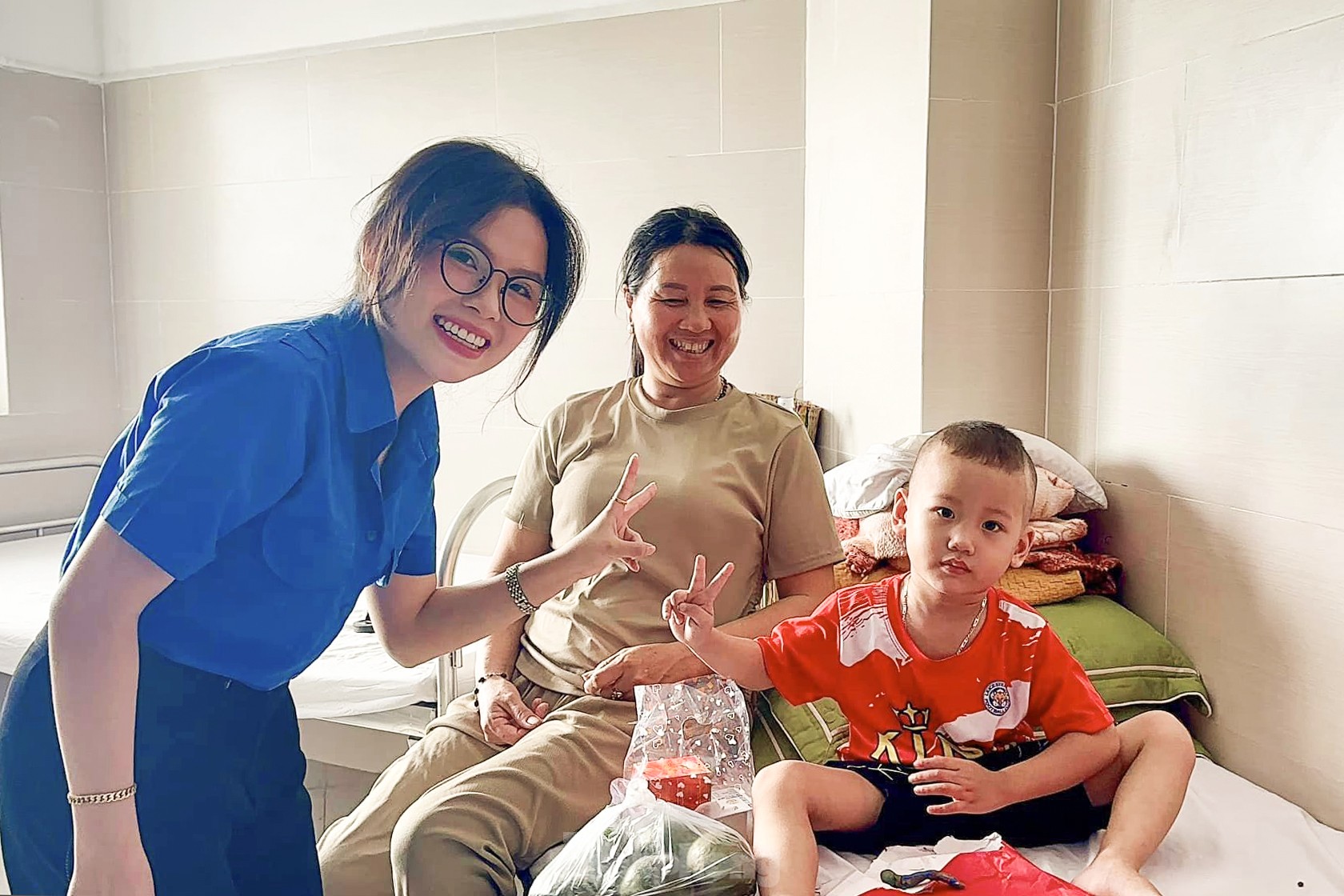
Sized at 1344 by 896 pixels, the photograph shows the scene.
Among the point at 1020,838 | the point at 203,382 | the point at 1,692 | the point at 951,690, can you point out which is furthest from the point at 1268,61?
the point at 1,692

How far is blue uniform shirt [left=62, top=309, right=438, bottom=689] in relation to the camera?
1087 millimetres

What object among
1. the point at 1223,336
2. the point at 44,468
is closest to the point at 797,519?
the point at 1223,336

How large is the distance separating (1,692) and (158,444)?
251cm

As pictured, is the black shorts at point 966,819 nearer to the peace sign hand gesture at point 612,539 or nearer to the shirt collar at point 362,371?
the peace sign hand gesture at point 612,539

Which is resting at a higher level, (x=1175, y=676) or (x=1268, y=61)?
(x=1268, y=61)

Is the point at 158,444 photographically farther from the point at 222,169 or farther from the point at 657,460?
the point at 222,169

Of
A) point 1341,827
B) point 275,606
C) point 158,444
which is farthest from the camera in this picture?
point 1341,827

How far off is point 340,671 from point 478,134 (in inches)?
63.5

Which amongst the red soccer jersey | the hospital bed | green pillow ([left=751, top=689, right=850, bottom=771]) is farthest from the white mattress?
the red soccer jersey

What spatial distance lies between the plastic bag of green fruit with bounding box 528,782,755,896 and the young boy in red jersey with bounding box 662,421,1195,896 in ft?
0.34

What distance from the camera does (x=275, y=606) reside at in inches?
49.5

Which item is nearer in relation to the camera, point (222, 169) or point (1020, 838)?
point (1020, 838)

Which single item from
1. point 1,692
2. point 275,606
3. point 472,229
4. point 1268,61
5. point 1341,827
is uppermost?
point 1268,61

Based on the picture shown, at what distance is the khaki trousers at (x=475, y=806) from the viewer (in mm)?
1559
